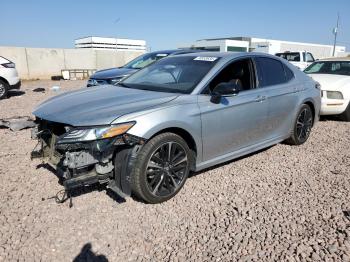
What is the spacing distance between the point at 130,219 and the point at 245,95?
222cm

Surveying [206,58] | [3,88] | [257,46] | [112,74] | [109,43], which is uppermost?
[109,43]

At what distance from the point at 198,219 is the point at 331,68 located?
7198 mm

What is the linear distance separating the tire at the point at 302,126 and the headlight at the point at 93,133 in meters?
3.39

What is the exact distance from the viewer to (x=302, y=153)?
550 centimetres

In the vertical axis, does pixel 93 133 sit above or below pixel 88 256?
above

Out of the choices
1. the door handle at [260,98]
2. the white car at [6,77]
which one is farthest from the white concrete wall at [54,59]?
the door handle at [260,98]

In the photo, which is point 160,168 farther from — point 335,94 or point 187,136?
point 335,94

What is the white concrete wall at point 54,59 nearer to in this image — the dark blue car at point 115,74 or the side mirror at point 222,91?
the dark blue car at point 115,74

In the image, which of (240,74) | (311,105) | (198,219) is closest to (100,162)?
(198,219)

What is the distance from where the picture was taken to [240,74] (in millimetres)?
4648

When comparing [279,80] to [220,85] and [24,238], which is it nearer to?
[220,85]

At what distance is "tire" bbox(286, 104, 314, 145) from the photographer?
220 inches

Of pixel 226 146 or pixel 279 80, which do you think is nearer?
pixel 226 146

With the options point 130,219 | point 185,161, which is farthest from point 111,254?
point 185,161
